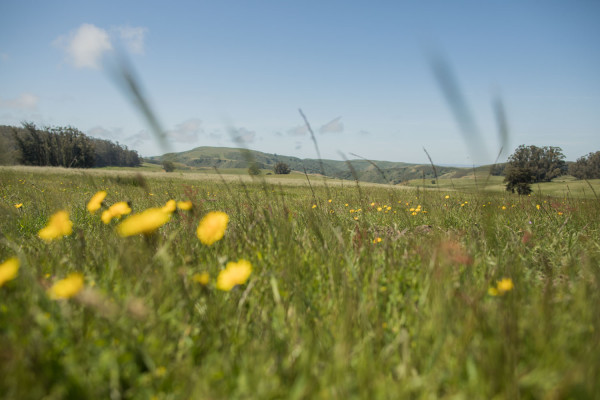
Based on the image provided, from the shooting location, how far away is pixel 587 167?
120 meters

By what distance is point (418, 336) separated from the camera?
124 cm

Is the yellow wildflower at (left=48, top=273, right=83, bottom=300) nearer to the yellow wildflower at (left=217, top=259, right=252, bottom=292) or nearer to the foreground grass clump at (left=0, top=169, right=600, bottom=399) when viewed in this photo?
the foreground grass clump at (left=0, top=169, right=600, bottom=399)

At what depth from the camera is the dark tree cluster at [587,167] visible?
378 ft

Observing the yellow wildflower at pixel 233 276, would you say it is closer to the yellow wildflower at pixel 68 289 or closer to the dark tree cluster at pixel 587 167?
the yellow wildflower at pixel 68 289

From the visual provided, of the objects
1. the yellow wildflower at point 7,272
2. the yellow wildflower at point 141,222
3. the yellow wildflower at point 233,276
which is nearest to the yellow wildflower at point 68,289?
the yellow wildflower at point 7,272

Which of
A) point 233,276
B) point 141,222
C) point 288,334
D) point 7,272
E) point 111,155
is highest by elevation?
point 111,155

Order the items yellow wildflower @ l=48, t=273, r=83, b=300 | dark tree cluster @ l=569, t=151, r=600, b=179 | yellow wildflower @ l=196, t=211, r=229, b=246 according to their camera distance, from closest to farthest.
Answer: yellow wildflower @ l=48, t=273, r=83, b=300 < yellow wildflower @ l=196, t=211, r=229, b=246 < dark tree cluster @ l=569, t=151, r=600, b=179

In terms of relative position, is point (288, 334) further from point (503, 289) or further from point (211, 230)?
point (503, 289)

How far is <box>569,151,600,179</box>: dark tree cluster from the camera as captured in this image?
378ft

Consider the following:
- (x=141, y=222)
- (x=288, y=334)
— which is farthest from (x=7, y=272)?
(x=288, y=334)

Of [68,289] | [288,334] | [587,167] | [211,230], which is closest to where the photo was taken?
[68,289]

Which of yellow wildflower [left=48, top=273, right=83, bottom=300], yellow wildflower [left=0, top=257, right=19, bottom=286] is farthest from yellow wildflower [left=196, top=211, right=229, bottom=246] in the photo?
yellow wildflower [left=0, top=257, right=19, bottom=286]

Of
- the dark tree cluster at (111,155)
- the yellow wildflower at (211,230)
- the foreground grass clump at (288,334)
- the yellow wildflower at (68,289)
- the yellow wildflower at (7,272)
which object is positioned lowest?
the foreground grass clump at (288,334)

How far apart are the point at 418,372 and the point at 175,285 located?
1.13 meters
